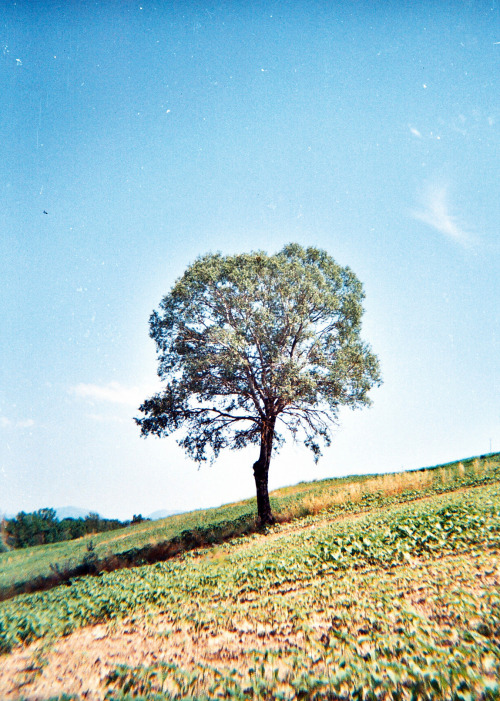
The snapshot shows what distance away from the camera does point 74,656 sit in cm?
717

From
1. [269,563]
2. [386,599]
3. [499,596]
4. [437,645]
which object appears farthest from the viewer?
[269,563]

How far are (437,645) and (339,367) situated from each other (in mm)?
17504

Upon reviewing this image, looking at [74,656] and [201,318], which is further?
[201,318]

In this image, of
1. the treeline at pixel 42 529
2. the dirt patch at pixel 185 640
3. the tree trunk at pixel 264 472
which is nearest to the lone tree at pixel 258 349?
the tree trunk at pixel 264 472

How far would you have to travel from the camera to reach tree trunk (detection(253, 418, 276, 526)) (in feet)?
74.0

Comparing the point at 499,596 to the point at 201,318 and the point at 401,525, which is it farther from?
the point at 201,318

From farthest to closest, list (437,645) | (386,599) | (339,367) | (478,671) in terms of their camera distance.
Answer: (339,367)
(386,599)
(437,645)
(478,671)

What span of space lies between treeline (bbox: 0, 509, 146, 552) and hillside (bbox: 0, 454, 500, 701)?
84.5m

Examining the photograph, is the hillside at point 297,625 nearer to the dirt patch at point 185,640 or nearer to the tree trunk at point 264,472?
the dirt patch at point 185,640

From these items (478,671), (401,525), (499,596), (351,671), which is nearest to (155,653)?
(351,671)

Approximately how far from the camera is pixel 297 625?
675 cm

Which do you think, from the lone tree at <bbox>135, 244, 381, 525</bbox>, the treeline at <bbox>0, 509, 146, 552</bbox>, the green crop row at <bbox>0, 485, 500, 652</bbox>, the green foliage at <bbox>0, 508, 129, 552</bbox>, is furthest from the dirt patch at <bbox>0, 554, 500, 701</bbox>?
the green foliage at <bbox>0, 508, 129, 552</bbox>

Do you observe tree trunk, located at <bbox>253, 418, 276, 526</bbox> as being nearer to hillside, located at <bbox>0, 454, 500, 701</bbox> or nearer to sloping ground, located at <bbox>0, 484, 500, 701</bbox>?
hillside, located at <bbox>0, 454, 500, 701</bbox>

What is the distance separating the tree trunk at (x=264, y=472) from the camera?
22.6 metres
